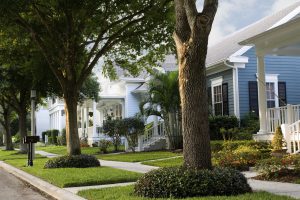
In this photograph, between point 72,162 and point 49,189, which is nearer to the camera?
point 49,189

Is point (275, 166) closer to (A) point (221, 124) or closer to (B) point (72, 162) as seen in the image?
(B) point (72, 162)

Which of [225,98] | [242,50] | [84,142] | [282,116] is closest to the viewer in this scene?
[282,116]

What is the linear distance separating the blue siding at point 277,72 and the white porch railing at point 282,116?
4.51m

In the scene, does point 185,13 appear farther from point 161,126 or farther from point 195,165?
point 161,126

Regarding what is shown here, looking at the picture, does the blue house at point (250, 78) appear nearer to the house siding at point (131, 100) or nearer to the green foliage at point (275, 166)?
the green foliage at point (275, 166)

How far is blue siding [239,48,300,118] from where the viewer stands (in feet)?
78.3

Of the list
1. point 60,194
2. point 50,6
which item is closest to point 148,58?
point 50,6

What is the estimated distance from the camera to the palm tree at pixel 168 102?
944 inches

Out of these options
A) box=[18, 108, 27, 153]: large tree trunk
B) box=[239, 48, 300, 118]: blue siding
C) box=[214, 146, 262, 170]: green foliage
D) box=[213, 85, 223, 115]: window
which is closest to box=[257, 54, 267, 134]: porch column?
box=[214, 146, 262, 170]: green foliage

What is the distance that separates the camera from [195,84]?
936 cm

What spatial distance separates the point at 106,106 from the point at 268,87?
68.7ft

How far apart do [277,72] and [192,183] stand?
17.1 meters

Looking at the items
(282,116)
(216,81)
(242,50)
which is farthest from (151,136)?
(282,116)

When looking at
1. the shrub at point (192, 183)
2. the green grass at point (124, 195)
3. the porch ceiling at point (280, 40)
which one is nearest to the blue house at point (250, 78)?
the porch ceiling at point (280, 40)
